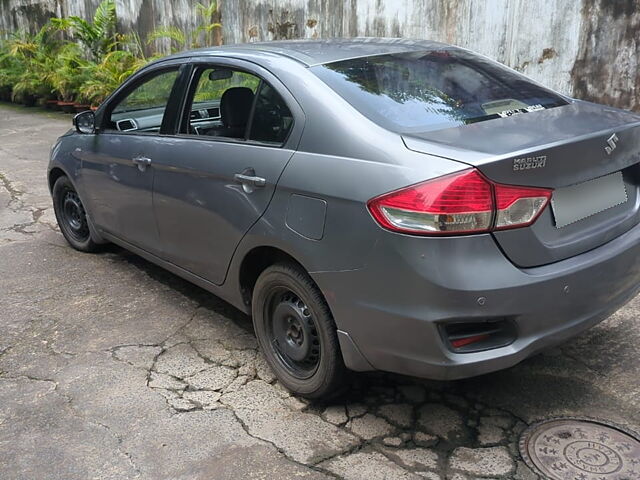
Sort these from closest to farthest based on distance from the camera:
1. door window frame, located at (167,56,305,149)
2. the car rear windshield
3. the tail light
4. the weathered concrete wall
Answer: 1. the tail light
2. the car rear windshield
3. door window frame, located at (167,56,305,149)
4. the weathered concrete wall

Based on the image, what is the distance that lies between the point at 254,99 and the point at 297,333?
48.5 inches

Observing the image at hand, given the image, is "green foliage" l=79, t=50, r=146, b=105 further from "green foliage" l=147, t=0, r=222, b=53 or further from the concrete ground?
the concrete ground

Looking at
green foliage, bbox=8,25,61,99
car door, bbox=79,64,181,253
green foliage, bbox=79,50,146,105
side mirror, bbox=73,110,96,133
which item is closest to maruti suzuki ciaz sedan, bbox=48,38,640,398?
car door, bbox=79,64,181,253

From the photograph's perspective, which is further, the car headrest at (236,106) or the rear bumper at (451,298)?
the car headrest at (236,106)

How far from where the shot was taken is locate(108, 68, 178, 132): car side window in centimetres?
418

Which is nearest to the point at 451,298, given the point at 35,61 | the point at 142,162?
the point at 142,162

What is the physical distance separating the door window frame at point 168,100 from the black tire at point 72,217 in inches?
32.3

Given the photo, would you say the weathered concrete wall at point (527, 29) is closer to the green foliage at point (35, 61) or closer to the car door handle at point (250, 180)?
the car door handle at point (250, 180)

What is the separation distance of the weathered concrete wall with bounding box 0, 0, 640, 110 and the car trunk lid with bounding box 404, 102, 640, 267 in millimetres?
3936

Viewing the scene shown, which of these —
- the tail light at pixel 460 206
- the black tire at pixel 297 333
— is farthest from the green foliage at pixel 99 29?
the tail light at pixel 460 206

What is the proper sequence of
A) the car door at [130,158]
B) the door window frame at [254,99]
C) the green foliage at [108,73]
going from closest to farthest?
the door window frame at [254,99] → the car door at [130,158] → the green foliage at [108,73]

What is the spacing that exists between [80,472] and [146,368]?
0.88m

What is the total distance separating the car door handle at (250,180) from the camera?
3.15 meters

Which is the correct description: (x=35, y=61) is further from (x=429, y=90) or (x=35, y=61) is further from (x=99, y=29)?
(x=429, y=90)
